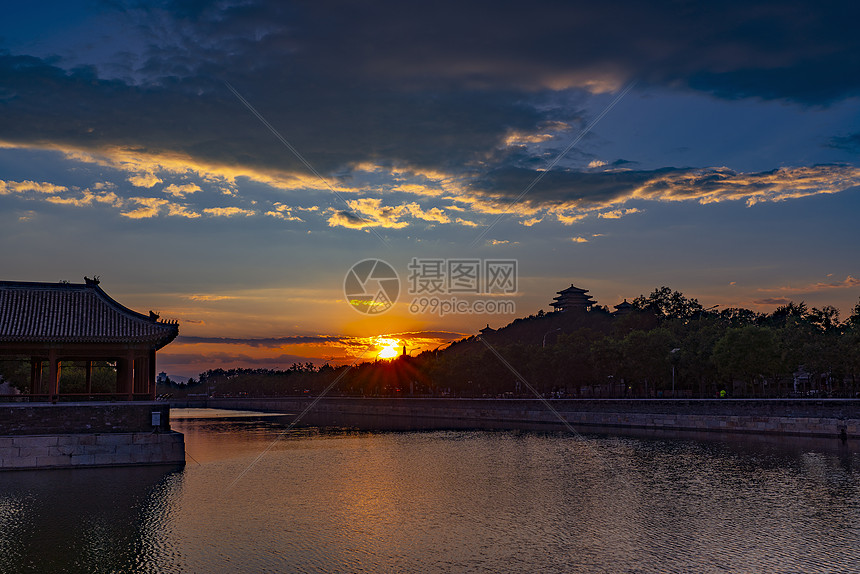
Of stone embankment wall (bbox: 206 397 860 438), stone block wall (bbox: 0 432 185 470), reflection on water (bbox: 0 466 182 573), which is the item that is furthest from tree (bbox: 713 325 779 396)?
reflection on water (bbox: 0 466 182 573)

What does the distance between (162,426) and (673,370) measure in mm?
68176

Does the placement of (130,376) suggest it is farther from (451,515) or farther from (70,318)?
(451,515)

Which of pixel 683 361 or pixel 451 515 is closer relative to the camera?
pixel 451 515

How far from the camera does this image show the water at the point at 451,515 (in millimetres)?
23141

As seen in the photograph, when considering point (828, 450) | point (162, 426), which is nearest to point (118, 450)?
point (162, 426)

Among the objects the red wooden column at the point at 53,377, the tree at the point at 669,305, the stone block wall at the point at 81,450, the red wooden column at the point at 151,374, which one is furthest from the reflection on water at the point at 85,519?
the tree at the point at 669,305

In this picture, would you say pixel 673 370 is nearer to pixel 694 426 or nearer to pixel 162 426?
pixel 694 426

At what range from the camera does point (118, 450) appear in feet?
146

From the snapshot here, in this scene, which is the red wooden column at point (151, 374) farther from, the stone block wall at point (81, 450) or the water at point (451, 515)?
the water at point (451, 515)

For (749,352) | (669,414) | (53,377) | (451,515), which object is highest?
(749,352)

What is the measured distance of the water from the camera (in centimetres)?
2314

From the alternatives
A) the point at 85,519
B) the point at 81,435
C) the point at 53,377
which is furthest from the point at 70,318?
the point at 85,519

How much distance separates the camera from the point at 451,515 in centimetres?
3102

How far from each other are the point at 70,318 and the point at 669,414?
59699 millimetres
